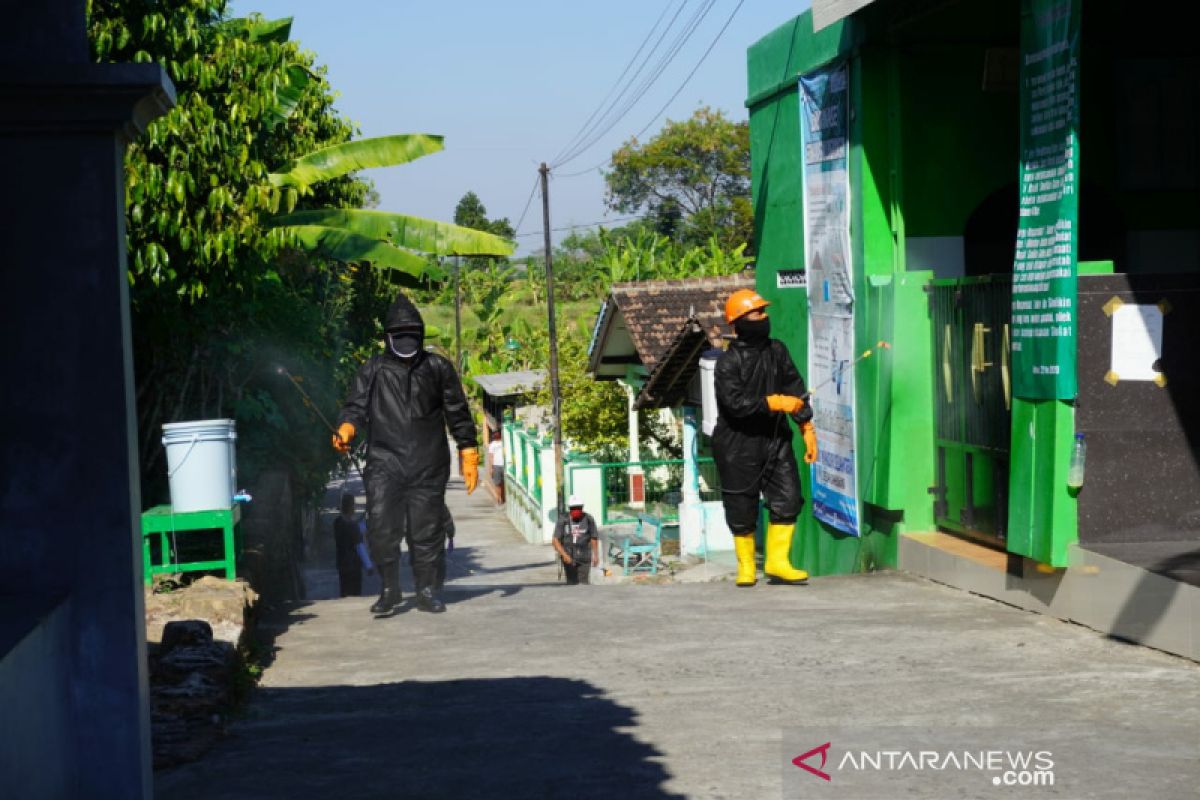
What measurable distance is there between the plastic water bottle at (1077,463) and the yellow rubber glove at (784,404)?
252 cm

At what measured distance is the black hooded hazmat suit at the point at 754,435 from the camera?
1149 cm

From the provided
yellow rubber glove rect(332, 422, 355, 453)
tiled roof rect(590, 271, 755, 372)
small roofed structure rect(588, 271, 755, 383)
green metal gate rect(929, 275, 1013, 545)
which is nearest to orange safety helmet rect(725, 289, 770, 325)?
green metal gate rect(929, 275, 1013, 545)

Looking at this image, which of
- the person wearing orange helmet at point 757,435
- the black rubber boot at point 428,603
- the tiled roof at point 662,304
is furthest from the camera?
the tiled roof at point 662,304

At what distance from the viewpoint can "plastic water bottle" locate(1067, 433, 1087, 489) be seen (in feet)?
29.8

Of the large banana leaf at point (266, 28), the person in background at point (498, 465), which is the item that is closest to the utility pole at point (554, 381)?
the person in background at point (498, 465)

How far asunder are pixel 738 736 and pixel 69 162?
3.48m

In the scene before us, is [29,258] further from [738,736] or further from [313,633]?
[313,633]

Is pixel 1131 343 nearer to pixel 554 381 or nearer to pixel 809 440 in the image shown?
pixel 809 440

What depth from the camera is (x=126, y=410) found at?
4906 millimetres

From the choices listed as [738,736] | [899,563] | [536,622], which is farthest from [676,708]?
[899,563]

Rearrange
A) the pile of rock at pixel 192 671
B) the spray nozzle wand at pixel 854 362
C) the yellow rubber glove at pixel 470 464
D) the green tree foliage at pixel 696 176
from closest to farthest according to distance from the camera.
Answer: the pile of rock at pixel 192 671 < the yellow rubber glove at pixel 470 464 < the spray nozzle wand at pixel 854 362 < the green tree foliage at pixel 696 176

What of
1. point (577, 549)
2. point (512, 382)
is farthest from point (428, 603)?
point (512, 382)

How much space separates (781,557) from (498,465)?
124 feet

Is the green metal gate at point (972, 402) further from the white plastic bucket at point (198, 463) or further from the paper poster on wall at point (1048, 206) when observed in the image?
the white plastic bucket at point (198, 463)
